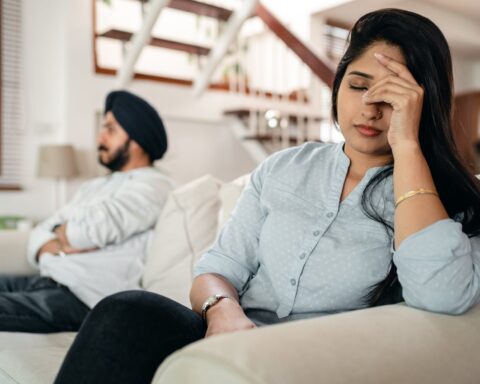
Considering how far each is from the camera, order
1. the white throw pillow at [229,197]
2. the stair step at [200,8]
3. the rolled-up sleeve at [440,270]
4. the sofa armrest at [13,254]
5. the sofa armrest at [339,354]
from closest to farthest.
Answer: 1. the sofa armrest at [339,354]
2. the rolled-up sleeve at [440,270]
3. the white throw pillow at [229,197]
4. the sofa armrest at [13,254]
5. the stair step at [200,8]

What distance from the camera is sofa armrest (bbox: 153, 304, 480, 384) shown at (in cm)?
57

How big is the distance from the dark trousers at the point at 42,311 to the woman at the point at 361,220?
0.72 m

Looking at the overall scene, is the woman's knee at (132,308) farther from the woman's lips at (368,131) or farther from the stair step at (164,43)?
the stair step at (164,43)

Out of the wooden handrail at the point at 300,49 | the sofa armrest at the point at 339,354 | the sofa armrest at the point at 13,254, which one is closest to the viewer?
the sofa armrest at the point at 339,354

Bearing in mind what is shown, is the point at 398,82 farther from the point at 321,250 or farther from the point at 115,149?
the point at 115,149

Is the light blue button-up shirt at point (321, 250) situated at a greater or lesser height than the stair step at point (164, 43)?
lesser

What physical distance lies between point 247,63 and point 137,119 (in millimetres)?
3794

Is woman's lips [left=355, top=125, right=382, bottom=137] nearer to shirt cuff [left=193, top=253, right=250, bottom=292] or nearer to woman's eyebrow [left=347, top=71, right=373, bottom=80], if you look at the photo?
woman's eyebrow [left=347, top=71, right=373, bottom=80]

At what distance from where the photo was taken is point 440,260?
0.86 metres

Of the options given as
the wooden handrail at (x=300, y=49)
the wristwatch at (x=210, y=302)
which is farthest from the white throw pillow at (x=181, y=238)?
the wooden handrail at (x=300, y=49)

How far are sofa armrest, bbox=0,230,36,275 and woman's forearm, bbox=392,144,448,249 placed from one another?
64.4 inches

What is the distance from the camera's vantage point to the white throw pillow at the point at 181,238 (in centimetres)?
173

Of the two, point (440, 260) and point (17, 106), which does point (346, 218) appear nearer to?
point (440, 260)

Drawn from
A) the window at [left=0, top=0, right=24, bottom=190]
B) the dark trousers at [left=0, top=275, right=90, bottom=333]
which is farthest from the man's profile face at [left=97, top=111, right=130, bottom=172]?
the window at [left=0, top=0, right=24, bottom=190]
